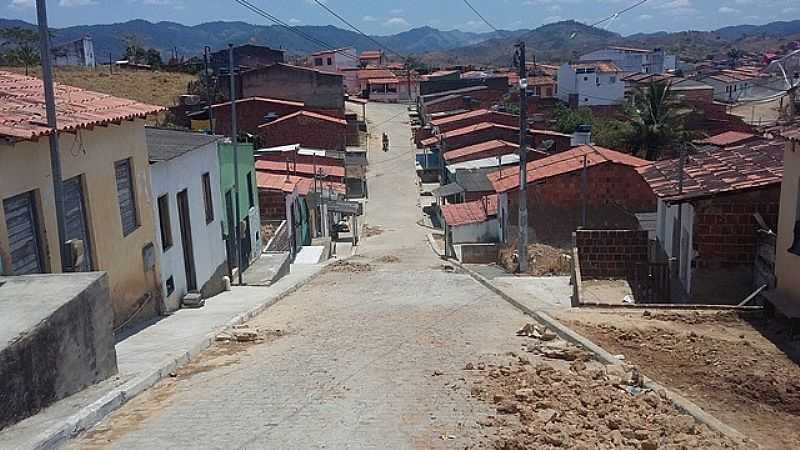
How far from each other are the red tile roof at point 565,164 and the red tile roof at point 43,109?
14697 mm

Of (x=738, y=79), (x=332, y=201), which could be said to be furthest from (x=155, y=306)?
(x=738, y=79)

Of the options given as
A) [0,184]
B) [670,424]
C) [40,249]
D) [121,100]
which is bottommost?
[670,424]

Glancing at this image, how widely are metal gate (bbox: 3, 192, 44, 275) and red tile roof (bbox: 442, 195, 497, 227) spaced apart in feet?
65.7

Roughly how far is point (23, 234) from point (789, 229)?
10.9 meters

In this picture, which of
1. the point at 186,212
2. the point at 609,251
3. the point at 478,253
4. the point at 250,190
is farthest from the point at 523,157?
the point at 250,190

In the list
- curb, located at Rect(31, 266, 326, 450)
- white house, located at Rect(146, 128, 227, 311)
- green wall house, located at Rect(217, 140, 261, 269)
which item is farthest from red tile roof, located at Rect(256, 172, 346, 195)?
curb, located at Rect(31, 266, 326, 450)

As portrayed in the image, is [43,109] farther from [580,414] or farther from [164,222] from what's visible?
[580,414]

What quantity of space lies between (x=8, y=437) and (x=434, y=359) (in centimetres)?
472

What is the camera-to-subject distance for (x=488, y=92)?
7106 centimetres

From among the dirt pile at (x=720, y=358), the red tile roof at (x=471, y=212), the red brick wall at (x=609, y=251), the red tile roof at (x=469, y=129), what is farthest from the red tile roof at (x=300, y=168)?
the dirt pile at (x=720, y=358)

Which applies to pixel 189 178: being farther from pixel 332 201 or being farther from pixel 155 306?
pixel 332 201

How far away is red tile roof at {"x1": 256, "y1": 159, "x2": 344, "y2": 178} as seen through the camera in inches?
1368

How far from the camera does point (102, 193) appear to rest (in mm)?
11156

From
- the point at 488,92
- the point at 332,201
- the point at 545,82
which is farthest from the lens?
the point at 545,82
